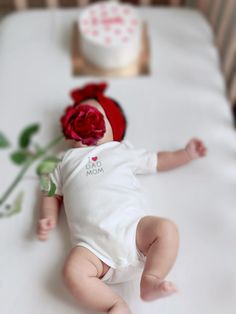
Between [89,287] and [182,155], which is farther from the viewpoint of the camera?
[182,155]

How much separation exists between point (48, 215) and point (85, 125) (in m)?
0.20

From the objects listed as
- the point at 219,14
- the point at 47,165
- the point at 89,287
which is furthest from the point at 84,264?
the point at 219,14

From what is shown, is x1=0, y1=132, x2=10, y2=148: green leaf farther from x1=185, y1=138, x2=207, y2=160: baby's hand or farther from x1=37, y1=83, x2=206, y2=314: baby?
x1=185, y1=138, x2=207, y2=160: baby's hand

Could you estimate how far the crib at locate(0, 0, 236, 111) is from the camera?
3.91 ft

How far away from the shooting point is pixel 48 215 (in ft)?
2.85

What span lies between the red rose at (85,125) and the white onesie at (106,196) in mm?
23

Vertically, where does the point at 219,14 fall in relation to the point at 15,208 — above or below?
above

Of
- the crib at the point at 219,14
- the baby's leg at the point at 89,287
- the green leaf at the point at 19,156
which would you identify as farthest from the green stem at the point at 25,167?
the crib at the point at 219,14

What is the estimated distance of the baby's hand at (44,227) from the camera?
2.76 feet

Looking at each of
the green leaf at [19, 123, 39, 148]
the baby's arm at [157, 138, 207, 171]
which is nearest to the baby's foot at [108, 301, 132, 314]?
the baby's arm at [157, 138, 207, 171]

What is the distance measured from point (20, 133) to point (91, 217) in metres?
0.33

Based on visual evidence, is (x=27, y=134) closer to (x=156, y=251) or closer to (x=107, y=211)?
(x=107, y=211)

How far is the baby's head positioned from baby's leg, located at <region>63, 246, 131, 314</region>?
25cm

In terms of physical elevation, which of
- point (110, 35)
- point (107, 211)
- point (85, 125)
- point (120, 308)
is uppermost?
point (110, 35)
